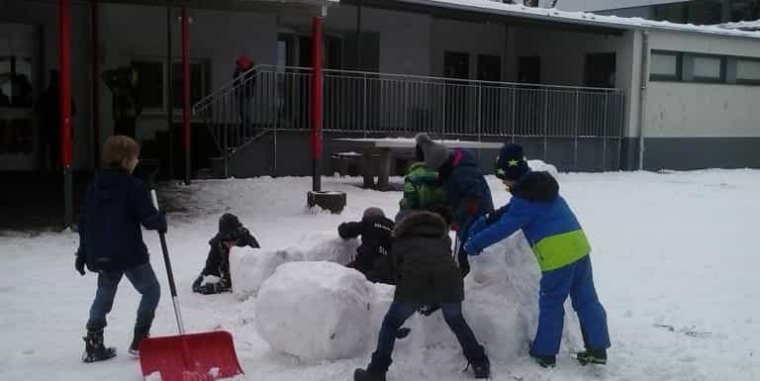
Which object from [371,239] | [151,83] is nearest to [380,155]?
[151,83]

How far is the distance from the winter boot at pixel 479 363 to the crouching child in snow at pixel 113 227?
2.08 metres

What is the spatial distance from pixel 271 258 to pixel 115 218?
201cm

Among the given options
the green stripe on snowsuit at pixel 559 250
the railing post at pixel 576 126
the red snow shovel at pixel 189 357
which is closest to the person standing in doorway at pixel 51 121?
the red snow shovel at pixel 189 357

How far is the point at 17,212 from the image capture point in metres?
11.3

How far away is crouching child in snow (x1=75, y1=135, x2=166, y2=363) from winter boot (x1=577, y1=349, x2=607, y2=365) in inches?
110

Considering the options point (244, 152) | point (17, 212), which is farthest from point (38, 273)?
point (244, 152)

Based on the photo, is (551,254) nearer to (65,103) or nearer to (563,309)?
(563,309)

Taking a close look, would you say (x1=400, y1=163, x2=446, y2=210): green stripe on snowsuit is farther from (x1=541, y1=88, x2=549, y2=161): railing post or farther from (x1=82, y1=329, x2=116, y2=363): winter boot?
(x1=541, y1=88, x2=549, y2=161): railing post

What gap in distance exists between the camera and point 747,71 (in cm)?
2322

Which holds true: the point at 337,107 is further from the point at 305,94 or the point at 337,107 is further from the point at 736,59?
the point at 736,59

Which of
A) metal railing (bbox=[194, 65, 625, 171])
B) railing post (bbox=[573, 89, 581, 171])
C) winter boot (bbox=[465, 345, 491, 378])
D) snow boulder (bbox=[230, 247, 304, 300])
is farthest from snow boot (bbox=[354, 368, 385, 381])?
railing post (bbox=[573, 89, 581, 171])

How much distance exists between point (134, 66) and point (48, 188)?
3861mm

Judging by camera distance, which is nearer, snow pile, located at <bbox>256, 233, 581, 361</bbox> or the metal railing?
snow pile, located at <bbox>256, 233, 581, 361</bbox>

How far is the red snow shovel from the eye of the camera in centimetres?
490
